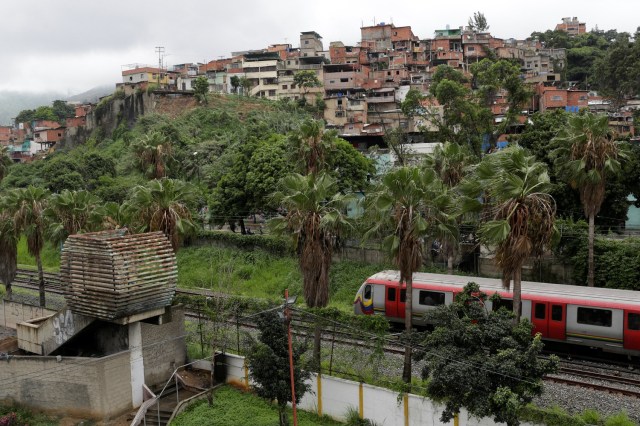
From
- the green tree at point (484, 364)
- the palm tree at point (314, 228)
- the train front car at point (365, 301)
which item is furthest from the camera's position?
the train front car at point (365, 301)

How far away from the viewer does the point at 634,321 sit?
2062 cm

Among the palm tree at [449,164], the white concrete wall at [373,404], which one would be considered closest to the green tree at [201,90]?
the palm tree at [449,164]

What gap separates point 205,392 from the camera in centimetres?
2203

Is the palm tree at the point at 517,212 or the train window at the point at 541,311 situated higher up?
the palm tree at the point at 517,212

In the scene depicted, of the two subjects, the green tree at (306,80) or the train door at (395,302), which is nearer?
the train door at (395,302)

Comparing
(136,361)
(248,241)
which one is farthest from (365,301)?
(248,241)

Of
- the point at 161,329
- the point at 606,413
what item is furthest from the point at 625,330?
the point at 161,329

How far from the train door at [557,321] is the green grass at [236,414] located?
8.74 meters

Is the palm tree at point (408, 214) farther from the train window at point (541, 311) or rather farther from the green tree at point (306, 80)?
the green tree at point (306, 80)

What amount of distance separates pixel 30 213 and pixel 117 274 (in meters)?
12.7

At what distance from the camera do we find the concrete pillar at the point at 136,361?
70.8 ft

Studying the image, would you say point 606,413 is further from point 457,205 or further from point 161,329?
point 161,329

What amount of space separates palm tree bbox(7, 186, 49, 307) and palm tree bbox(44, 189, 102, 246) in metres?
0.51

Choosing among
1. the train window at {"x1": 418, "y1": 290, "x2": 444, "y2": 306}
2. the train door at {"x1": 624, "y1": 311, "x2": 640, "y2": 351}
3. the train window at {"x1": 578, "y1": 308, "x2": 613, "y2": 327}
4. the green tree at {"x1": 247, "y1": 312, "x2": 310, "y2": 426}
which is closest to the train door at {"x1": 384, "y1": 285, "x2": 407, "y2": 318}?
the train window at {"x1": 418, "y1": 290, "x2": 444, "y2": 306}
